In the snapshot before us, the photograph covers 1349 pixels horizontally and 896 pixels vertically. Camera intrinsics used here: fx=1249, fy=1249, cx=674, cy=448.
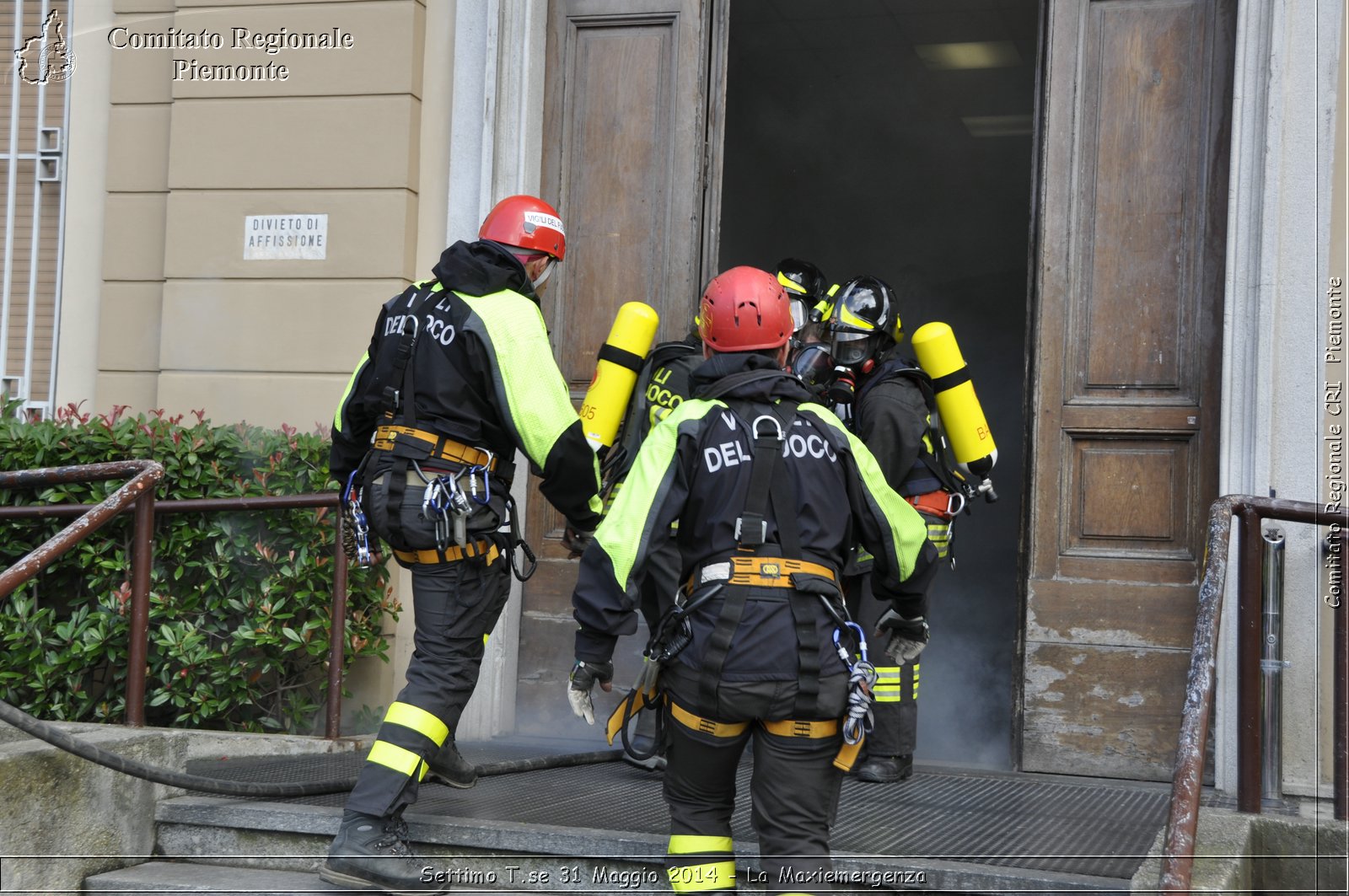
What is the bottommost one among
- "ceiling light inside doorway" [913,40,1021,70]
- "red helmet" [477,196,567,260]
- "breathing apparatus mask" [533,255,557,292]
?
"breathing apparatus mask" [533,255,557,292]

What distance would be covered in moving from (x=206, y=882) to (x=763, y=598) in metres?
2.00

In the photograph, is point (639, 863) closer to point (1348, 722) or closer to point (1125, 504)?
point (1348, 722)

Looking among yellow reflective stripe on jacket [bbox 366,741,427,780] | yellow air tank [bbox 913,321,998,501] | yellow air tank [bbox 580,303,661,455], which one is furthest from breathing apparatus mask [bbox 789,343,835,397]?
yellow reflective stripe on jacket [bbox 366,741,427,780]

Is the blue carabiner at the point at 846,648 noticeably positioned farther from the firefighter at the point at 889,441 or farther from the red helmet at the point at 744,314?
the firefighter at the point at 889,441

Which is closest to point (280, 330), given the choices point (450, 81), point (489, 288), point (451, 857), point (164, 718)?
point (450, 81)

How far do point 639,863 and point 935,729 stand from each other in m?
3.46

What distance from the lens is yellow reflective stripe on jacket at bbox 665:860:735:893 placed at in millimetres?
3088

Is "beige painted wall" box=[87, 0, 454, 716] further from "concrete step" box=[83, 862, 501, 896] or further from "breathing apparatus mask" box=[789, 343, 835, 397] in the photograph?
"breathing apparatus mask" box=[789, 343, 835, 397]

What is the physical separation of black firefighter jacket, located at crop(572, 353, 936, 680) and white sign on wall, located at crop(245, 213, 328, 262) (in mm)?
3129

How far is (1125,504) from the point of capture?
519cm

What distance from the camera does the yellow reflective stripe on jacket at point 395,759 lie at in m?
3.50

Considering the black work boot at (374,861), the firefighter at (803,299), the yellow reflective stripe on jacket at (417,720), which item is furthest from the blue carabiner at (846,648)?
the firefighter at (803,299)

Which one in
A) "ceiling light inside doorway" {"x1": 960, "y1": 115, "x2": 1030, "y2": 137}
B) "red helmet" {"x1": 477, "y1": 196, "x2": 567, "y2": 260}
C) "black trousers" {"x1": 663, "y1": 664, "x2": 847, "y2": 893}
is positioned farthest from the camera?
"ceiling light inside doorway" {"x1": 960, "y1": 115, "x2": 1030, "y2": 137}

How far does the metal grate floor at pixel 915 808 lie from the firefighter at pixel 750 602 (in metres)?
0.54
